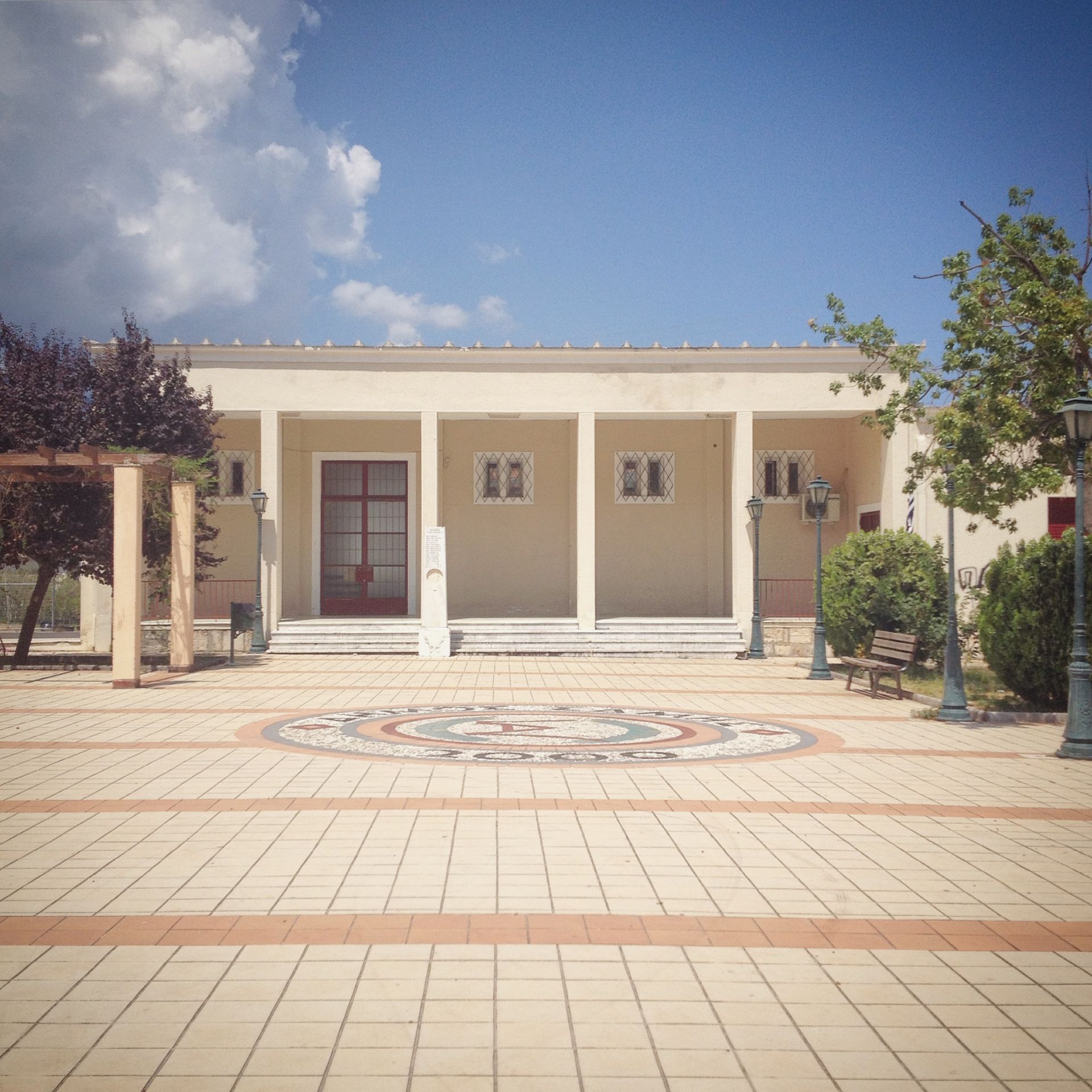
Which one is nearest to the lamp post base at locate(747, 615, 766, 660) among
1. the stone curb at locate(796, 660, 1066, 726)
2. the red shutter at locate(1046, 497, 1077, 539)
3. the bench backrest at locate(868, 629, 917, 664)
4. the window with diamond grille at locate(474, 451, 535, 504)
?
the bench backrest at locate(868, 629, 917, 664)

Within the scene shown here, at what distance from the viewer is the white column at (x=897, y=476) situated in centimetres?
2014

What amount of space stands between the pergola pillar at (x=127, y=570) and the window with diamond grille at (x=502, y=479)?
33.2 feet

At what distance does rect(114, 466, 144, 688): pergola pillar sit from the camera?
1385 centimetres

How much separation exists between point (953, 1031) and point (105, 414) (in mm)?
16285

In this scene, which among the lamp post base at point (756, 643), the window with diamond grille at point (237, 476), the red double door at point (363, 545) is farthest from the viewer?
the red double door at point (363, 545)

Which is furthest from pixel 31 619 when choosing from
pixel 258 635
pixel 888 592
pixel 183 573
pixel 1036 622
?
pixel 1036 622

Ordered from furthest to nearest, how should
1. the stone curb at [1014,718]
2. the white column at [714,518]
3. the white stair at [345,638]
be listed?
the white column at [714,518] < the white stair at [345,638] < the stone curb at [1014,718]

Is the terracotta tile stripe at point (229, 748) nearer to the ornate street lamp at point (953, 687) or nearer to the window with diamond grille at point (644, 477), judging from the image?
the ornate street lamp at point (953, 687)

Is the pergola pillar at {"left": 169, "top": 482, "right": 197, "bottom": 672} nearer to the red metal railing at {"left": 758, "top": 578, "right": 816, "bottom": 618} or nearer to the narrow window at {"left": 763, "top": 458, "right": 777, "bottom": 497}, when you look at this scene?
the red metal railing at {"left": 758, "top": 578, "right": 816, "bottom": 618}

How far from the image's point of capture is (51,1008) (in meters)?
3.79

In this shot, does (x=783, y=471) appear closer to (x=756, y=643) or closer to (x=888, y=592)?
(x=756, y=643)

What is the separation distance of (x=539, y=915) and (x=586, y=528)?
15342 millimetres

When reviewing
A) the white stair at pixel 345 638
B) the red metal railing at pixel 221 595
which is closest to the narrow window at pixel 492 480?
the white stair at pixel 345 638

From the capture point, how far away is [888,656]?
46.4 feet
